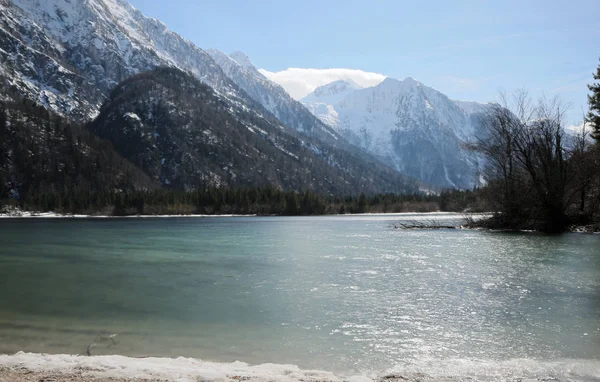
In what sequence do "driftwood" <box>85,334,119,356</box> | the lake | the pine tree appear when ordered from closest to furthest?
the lake
"driftwood" <box>85,334,119,356</box>
the pine tree

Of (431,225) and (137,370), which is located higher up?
(431,225)

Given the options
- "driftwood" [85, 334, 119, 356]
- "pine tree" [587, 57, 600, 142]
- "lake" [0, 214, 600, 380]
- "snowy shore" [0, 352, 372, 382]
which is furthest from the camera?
"pine tree" [587, 57, 600, 142]

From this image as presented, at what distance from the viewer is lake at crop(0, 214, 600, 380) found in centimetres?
1515

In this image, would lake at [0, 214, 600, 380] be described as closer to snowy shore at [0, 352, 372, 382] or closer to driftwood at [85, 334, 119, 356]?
driftwood at [85, 334, 119, 356]

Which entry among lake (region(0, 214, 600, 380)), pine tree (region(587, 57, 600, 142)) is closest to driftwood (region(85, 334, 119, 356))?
lake (region(0, 214, 600, 380))

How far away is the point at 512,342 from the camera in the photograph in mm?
16203

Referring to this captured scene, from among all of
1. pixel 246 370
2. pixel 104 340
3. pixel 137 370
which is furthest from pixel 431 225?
pixel 137 370

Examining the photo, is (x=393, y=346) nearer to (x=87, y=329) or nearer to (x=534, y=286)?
(x=87, y=329)

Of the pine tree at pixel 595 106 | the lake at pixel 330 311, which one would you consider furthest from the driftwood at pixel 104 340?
the pine tree at pixel 595 106

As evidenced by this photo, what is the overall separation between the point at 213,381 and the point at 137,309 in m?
11.4

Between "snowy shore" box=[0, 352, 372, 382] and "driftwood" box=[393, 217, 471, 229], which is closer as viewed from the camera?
"snowy shore" box=[0, 352, 372, 382]

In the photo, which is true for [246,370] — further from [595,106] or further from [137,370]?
[595,106]

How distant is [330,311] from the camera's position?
69.2ft

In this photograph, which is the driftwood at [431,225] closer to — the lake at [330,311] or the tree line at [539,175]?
the tree line at [539,175]
